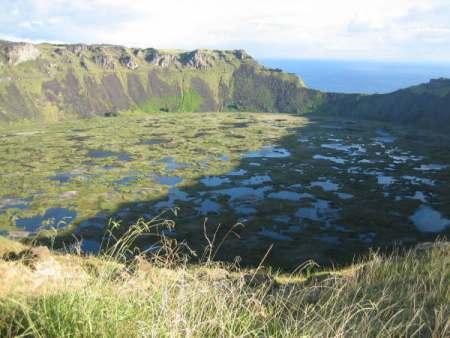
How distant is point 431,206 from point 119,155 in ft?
399

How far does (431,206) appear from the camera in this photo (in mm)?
120562

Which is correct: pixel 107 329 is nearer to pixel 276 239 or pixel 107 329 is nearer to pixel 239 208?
pixel 276 239

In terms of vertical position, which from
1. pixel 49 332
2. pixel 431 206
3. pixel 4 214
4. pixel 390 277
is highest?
pixel 49 332

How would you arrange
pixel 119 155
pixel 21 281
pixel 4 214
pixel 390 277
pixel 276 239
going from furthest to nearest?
1. pixel 119 155
2. pixel 4 214
3. pixel 276 239
4. pixel 390 277
5. pixel 21 281

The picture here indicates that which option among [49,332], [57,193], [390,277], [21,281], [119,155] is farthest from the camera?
[119,155]

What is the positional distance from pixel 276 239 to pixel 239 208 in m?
23.3

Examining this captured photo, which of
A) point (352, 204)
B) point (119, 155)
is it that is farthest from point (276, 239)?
point (119, 155)

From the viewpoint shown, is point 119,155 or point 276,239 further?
point 119,155

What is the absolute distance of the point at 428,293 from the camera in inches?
418

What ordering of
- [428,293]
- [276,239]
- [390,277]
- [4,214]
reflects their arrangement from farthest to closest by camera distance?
[4,214] → [276,239] → [390,277] → [428,293]

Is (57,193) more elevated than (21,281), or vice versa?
(21,281)

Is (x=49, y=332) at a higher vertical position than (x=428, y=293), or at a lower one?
higher

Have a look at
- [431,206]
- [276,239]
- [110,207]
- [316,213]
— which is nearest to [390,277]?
[276,239]

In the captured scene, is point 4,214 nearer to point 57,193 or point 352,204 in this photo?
point 57,193
